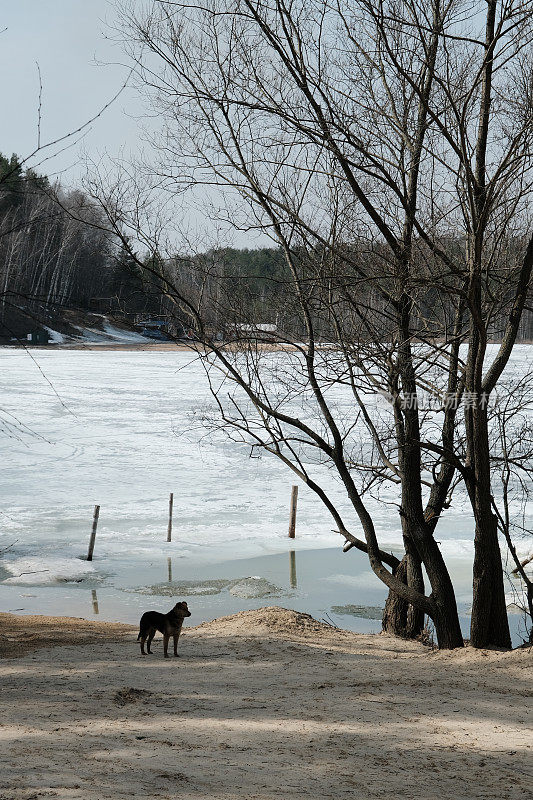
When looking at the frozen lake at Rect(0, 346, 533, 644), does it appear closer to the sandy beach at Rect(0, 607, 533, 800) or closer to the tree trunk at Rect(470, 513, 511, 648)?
the sandy beach at Rect(0, 607, 533, 800)

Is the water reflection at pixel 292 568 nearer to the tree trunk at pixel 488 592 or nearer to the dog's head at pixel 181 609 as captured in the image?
the dog's head at pixel 181 609

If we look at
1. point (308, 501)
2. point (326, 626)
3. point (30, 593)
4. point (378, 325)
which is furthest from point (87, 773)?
point (308, 501)

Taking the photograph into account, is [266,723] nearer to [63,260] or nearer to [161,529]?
[161,529]

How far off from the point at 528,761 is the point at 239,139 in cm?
686

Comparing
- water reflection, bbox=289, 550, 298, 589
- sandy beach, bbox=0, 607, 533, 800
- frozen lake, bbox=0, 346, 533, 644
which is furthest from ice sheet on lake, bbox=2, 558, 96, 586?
sandy beach, bbox=0, 607, 533, 800

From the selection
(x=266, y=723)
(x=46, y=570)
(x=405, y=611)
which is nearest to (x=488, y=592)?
(x=405, y=611)

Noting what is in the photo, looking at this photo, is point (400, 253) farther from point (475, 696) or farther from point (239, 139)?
point (475, 696)

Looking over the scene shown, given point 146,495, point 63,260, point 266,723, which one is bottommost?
point 146,495

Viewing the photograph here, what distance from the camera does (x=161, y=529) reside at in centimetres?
1961

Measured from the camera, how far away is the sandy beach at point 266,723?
4.06 meters

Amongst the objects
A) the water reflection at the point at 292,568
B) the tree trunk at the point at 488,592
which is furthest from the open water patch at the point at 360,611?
the tree trunk at the point at 488,592

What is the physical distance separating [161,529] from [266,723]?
1446cm

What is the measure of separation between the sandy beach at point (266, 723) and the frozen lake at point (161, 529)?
3421mm

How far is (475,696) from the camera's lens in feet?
20.0
